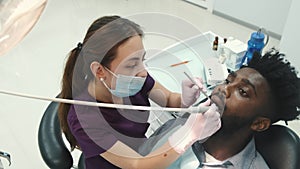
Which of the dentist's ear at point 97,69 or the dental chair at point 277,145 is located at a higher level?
the dentist's ear at point 97,69

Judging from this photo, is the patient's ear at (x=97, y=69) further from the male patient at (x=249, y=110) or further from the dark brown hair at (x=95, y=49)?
the male patient at (x=249, y=110)

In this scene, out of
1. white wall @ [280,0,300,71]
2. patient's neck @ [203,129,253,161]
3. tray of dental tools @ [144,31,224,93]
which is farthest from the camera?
white wall @ [280,0,300,71]

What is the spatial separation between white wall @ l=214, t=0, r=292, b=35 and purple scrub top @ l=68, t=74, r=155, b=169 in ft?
6.71

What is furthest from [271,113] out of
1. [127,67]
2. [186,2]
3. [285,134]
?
[186,2]

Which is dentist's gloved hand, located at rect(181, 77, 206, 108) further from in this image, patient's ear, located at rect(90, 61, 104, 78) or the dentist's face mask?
patient's ear, located at rect(90, 61, 104, 78)

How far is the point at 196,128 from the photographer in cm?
118

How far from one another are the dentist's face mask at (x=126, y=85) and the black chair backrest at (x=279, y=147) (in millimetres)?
453

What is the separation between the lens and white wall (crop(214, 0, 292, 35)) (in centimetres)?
302

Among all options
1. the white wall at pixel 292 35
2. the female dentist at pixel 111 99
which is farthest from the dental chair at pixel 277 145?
the white wall at pixel 292 35

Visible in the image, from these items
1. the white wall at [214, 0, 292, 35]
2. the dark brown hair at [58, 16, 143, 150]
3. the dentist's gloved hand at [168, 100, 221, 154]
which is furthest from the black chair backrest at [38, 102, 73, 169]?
the white wall at [214, 0, 292, 35]

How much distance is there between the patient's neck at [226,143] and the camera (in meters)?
1.37

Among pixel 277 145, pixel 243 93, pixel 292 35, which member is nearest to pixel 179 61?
pixel 243 93

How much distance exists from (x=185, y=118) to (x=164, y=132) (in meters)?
0.13

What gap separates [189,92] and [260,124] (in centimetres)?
27
